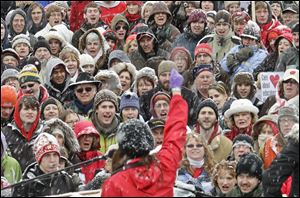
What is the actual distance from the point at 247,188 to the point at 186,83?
18.1 ft

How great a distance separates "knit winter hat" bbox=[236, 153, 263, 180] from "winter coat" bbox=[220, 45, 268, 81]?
5.77 metres

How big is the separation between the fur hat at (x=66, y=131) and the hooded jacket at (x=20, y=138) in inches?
10.2

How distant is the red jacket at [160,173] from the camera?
11.3 m

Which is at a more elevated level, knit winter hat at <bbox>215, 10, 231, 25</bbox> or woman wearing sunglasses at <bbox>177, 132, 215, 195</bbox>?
knit winter hat at <bbox>215, 10, 231, 25</bbox>

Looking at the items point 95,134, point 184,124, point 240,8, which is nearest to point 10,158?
point 95,134

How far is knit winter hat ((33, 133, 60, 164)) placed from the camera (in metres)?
14.3

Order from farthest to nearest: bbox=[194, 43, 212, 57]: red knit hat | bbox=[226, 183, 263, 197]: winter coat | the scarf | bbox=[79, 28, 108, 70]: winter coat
Result: bbox=[79, 28, 108, 70]: winter coat < bbox=[194, 43, 212, 57]: red knit hat < the scarf < bbox=[226, 183, 263, 197]: winter coat

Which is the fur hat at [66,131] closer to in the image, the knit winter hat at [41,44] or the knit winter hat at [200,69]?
the knit winter hat at [200,69]

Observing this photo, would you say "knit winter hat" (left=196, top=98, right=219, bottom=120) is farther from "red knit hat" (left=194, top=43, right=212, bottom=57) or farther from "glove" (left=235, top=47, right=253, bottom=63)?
"glove" (left=235, top=47, right=253, bottom=63)

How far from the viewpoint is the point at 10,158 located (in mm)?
15055

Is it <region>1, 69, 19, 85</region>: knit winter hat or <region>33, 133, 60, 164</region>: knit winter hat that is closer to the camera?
<region>33, 133, 60, 164</region>: knit winter hat

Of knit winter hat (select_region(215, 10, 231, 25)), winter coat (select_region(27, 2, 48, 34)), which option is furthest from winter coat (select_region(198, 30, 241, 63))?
winter coat (select_region(27, 2, 48, 34))

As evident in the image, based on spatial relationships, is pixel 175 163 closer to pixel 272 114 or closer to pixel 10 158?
pixel 10 158

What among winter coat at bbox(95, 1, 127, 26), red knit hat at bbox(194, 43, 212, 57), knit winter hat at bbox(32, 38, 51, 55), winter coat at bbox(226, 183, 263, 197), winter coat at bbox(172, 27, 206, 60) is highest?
winter coat at bbox(95, 1, 127, 26)
